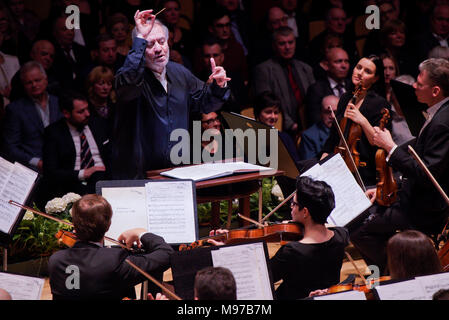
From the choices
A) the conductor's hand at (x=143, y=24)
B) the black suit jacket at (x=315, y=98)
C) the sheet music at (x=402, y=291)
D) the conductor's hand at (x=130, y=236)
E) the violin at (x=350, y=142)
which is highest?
the conductor's hand at (x=143, y=24)

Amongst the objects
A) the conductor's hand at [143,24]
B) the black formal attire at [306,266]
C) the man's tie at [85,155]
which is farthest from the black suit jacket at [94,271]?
the man's tie at [85,155]

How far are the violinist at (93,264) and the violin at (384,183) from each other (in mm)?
Answer: 1710

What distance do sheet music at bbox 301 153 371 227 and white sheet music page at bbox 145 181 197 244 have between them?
0.65m

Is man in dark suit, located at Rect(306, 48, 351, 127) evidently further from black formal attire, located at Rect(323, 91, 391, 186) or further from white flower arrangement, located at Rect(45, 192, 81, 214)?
white flower arrangement, located at Rect(45, 192, 81, 214)

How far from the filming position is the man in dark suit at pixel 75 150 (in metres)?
4.78

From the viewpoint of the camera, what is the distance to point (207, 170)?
3.62 m

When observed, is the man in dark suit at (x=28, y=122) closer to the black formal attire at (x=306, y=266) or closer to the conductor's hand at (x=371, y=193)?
Result: the conductor's hand at (x=371, y=193)

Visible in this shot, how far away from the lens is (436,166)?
3.55m

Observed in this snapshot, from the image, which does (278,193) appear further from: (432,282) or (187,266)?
(432,282)

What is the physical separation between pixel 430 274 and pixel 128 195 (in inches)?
55.8

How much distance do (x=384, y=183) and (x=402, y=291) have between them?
159 centimetres

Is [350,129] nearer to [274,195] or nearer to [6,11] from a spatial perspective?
[274,195]

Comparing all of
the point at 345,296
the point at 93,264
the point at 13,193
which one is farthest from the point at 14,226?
the point at 345,296

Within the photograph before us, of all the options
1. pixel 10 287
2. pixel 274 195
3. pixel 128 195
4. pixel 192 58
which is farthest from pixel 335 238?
pixel 192 58
